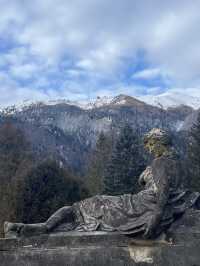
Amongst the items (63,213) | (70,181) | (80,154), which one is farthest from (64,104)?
(63,213)

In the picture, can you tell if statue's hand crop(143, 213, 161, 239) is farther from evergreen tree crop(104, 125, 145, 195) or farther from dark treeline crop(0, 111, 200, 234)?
evergreen tree crop(104, 125, 145, 195)

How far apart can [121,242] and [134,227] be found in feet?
1.15

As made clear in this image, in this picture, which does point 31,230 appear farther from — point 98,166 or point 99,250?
point 98,166

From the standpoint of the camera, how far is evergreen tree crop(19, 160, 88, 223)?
83.7 ft

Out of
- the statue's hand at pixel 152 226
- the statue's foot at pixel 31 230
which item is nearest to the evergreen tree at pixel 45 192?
the statue's foot at pixel 31 230

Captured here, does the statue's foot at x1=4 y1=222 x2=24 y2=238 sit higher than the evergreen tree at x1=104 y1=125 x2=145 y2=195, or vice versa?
the evergreen tree at x1=104 y1=125 x2=145 y2=195

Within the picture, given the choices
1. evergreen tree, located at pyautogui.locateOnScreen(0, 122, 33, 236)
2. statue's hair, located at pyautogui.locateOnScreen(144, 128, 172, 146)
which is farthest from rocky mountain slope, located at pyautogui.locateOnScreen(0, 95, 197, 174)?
statue's hair, located at pyautogui.locateOnScreen(144, 128, 172, 146)

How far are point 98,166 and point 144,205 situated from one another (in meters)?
36.6

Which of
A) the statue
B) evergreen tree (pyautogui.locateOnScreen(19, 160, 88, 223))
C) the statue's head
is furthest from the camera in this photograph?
evergreen tree (pyautogui.locateOnScreen(19, 160, 88, 223))

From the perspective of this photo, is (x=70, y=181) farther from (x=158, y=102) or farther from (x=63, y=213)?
(x=158, y=102)

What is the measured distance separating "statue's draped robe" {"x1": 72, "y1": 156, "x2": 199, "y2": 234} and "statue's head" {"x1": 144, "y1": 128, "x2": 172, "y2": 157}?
0.18 metres

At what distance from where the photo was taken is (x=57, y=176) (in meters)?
27.8

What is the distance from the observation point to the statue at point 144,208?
8.56 meters

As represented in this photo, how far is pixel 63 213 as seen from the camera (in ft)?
29.8
